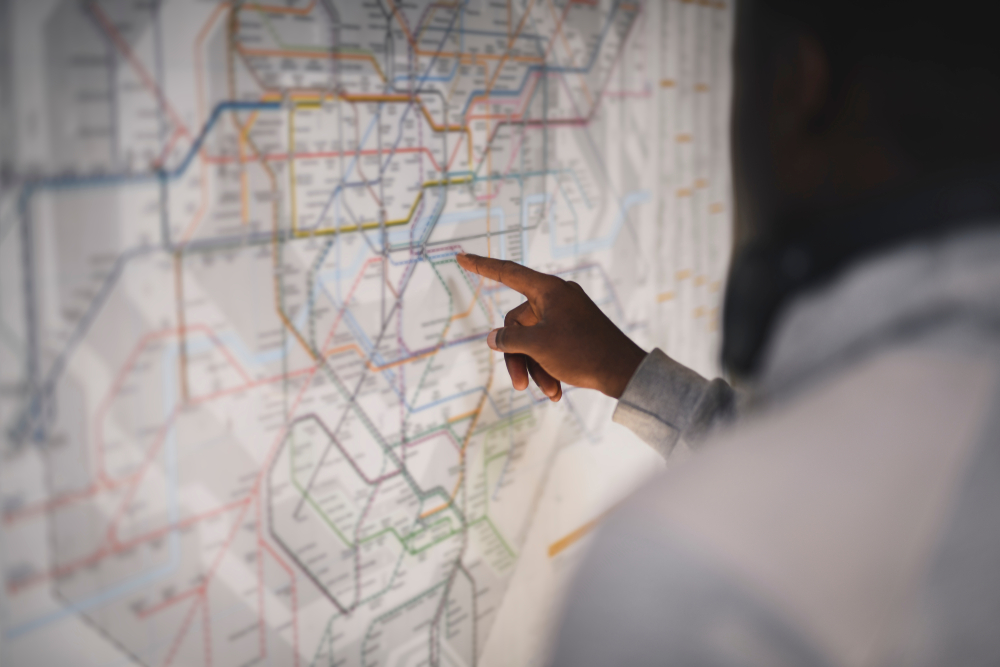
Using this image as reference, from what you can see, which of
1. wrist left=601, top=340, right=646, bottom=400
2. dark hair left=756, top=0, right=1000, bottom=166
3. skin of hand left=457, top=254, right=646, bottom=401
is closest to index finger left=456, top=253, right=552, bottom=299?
skin of hand left=457, top=254, right=646, bottom=401

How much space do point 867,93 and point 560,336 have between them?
0.58m

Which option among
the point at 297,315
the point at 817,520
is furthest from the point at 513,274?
the point at 817,520

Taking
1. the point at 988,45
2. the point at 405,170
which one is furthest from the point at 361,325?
the point at 988,45

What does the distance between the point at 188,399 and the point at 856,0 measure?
77 centimetres

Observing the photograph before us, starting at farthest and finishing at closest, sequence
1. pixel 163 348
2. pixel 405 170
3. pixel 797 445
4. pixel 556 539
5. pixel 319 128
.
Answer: pixel 556 539 → pixel 405 170 → pixel 319 128 → pixel 163 348 → pixel 797 445

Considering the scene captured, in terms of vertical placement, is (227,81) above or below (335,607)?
above

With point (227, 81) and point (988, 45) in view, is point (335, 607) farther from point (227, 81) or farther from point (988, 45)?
point (988, 45)

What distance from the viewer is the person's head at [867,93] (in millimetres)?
577

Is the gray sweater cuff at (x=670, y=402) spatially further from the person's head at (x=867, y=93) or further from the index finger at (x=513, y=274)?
the person's head at (x=867, y=93)

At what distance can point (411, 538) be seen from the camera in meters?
1.16

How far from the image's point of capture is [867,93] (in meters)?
0.60

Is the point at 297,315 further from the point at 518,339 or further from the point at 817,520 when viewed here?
the point at 817,520

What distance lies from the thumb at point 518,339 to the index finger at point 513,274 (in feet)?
0.17

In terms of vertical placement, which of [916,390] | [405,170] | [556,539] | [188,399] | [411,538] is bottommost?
[556,539]
